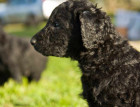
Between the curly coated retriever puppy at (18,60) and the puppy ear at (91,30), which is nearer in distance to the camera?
the puppy ear at (91,30)

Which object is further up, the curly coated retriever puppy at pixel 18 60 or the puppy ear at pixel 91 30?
the puppy ear at pixel 91 30

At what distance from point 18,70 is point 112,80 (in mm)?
4600

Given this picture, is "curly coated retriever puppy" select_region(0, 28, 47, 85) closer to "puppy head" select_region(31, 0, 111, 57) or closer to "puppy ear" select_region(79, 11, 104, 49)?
"puppy head" select_region(31, 0, 111, 57)

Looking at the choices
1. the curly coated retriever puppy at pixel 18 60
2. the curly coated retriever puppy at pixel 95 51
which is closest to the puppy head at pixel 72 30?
the curly coated retriever puppy at pixel 95 51

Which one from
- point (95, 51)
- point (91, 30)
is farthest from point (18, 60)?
point (91, 30)

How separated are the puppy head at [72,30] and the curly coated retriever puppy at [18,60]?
364cm

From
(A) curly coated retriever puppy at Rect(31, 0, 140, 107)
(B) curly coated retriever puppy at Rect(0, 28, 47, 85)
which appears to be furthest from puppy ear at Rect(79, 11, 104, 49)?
(B) curly coated retriever puppy at Rect(0, 28, 47, 85)

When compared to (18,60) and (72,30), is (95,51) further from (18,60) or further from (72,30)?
(18,60)

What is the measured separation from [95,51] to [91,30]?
11.6 inches

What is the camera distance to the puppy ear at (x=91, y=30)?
11.8ft

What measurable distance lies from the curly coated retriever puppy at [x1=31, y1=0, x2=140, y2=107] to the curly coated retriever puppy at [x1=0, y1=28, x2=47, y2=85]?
3646 mm

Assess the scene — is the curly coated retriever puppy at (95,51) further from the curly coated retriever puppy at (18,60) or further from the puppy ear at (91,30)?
the curly coated retriever puppy at (18,60)

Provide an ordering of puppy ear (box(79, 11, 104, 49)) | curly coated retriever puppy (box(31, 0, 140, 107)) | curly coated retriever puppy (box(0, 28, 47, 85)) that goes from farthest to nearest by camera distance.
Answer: curly coated retriever puppy (box(0, 28, 47, 85)), puppy ear (box(79, 11, 104, 49)), curly coated retriever puppy (box(31, 0, 140, 107))

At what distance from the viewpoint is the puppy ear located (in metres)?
3.60
